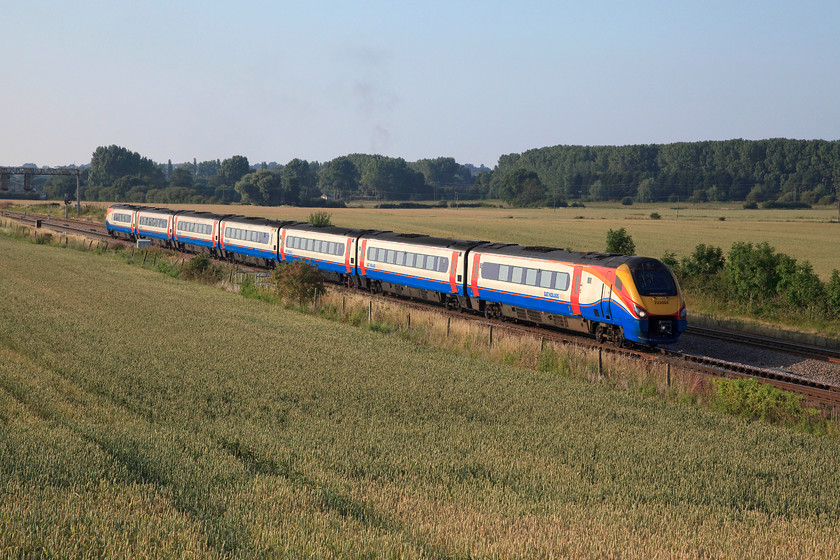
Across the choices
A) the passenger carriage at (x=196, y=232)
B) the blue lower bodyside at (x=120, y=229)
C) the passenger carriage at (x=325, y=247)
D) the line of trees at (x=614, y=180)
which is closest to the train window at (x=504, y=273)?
the passenger carriage at (x=325, y=247)

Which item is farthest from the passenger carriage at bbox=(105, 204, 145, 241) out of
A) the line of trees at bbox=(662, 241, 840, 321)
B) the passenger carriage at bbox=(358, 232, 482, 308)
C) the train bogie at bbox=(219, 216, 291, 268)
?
the line of trees at bbox=(662, 241, 840, 321)

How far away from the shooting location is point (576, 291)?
25.6 meters

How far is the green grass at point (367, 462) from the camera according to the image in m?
8.72

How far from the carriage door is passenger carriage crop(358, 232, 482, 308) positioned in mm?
6294

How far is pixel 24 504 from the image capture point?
29.8 feet

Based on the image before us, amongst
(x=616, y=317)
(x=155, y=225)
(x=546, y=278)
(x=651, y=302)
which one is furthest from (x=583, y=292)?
(x=155, y=225)

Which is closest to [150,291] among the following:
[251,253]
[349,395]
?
[251,253]

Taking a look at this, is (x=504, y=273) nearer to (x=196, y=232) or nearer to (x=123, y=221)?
(x=196, y=232)

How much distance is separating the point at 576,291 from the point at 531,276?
2.35 meters

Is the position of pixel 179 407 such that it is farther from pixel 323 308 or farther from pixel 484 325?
pixel 323 308

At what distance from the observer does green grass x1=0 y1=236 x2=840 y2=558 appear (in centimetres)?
872

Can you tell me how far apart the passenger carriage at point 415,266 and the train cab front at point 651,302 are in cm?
859

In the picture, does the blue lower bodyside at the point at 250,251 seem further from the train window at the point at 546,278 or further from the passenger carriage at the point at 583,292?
the train window at the point at 546,278

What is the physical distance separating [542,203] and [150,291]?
4740 inches
